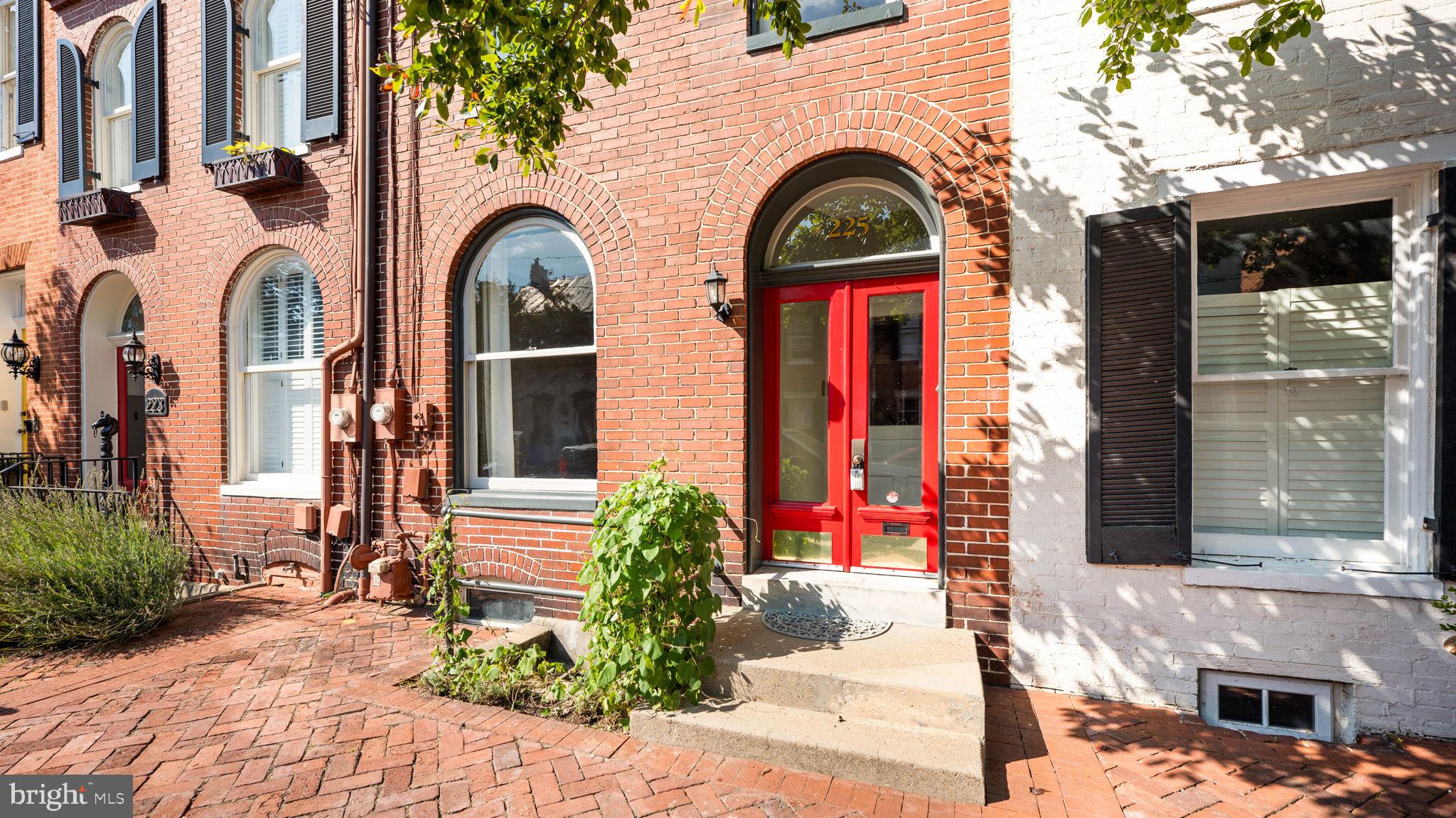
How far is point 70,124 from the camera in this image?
7461mm

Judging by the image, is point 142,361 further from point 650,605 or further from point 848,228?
point 848,228

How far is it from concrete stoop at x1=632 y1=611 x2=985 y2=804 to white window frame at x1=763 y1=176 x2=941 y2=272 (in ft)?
8.09

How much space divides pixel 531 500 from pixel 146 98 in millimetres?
6290

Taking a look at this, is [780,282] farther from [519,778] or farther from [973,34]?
[519,778]

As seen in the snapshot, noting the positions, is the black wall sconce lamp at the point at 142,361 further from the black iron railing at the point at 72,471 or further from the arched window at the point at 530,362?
the arched window at the point at 530,362

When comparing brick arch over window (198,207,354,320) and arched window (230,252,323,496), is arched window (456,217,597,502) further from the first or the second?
arched window (230,252,323,496)

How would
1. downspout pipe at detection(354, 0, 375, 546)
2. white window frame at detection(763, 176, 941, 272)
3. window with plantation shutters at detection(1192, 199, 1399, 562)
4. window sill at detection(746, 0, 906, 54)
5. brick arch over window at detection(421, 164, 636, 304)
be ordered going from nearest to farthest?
window with plantation shutters at detection(1192, 199, 1399, 562), window sill at detection(746, 0, 906, 54), white window frame at detection(763, 176, 941, 272), brick arch over window at detection(421, 164, 636, 304), downspout pipe at detection(354, 0, 375, 546)

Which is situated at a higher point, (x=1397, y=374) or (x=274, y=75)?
(x=274, y=75)

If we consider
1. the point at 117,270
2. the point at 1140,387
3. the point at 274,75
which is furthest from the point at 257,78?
the point at 1140,387

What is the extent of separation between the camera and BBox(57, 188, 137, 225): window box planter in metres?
6.99

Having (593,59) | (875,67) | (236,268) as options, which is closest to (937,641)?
(875,67)

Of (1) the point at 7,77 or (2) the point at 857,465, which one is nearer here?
(2) the point at 857,465

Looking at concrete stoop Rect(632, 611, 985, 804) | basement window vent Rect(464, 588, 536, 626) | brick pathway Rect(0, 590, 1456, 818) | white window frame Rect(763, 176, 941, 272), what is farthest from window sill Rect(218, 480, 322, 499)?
white window frame Rect(763, 176, 941, 272)

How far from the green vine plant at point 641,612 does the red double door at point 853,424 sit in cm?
108
